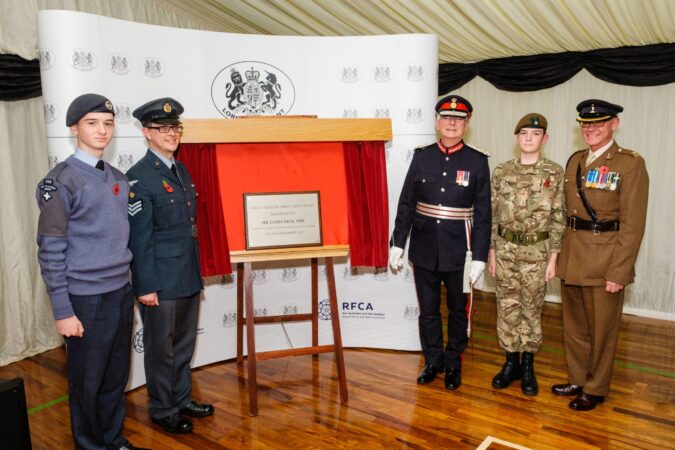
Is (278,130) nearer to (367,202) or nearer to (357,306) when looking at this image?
(367,202)

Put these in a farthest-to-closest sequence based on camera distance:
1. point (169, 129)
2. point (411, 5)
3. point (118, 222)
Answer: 1. point (411, 5)
2. point (169, 129)
3. point (118, 222)

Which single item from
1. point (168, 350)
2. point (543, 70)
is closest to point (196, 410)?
point (168, 350)

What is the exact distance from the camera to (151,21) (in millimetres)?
4703

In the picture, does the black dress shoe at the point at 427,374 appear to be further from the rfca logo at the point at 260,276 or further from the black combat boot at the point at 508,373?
the rfca logo at the point at 260,276

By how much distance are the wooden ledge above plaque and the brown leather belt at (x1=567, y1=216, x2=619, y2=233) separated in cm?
124

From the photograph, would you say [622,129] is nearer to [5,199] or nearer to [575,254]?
[575,254]

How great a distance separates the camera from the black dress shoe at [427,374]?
10.3 feet

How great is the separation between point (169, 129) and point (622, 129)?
13.0 ft

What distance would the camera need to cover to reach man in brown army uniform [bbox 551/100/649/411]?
265 centimetres

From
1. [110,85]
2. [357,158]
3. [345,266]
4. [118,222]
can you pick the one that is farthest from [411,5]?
[118,222]

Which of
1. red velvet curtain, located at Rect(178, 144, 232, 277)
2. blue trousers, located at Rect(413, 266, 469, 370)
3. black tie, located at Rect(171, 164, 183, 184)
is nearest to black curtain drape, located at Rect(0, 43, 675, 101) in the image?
red velvet curtain, located at Rect(178, 144, 232, 277)

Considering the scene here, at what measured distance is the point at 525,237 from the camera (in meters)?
2.93

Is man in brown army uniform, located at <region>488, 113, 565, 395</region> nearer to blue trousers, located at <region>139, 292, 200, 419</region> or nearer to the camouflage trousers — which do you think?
the camouflage trousers

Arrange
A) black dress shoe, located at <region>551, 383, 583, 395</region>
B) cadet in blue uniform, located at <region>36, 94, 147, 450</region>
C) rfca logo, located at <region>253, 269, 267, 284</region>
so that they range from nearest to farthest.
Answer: cadet in blue uniform, located at <region>36, 94, 147, 450</region>, black dress shoe, located at <region>551, 383, 583, 395</region>, rfca logo, located at <region>253, 269, 267, 284</region>
